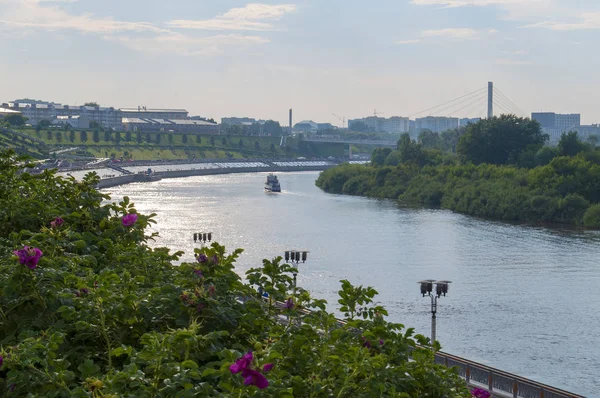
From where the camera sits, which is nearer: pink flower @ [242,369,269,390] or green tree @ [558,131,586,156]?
pink flower @ [242,369,269,390]

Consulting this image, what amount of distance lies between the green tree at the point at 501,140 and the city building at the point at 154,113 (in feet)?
371

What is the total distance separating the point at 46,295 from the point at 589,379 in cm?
1600

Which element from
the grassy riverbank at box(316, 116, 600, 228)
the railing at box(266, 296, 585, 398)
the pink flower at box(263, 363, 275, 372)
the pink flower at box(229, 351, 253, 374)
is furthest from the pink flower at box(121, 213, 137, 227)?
the grassy riverbank at box(316, 116, 600, 228)

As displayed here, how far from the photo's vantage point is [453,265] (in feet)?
114

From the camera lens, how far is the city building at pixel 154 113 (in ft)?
593

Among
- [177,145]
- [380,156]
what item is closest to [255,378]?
[380,156]

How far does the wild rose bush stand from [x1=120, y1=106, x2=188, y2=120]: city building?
175m

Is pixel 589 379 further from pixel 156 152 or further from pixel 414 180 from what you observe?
pixel 156 152

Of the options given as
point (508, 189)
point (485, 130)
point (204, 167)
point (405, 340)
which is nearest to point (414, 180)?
point (485, 130)

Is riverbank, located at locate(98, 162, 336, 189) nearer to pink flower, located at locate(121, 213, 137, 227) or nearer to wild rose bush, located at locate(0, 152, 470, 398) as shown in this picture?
pink flower, located at locate(121, 213, 137, 227)

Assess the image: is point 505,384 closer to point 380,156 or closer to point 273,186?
point 273,186

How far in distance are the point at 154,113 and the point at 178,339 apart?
186622mm

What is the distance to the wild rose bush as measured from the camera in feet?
15.0

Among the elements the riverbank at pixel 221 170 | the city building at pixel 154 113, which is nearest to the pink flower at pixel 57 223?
the riverbank at pixel 221 170
